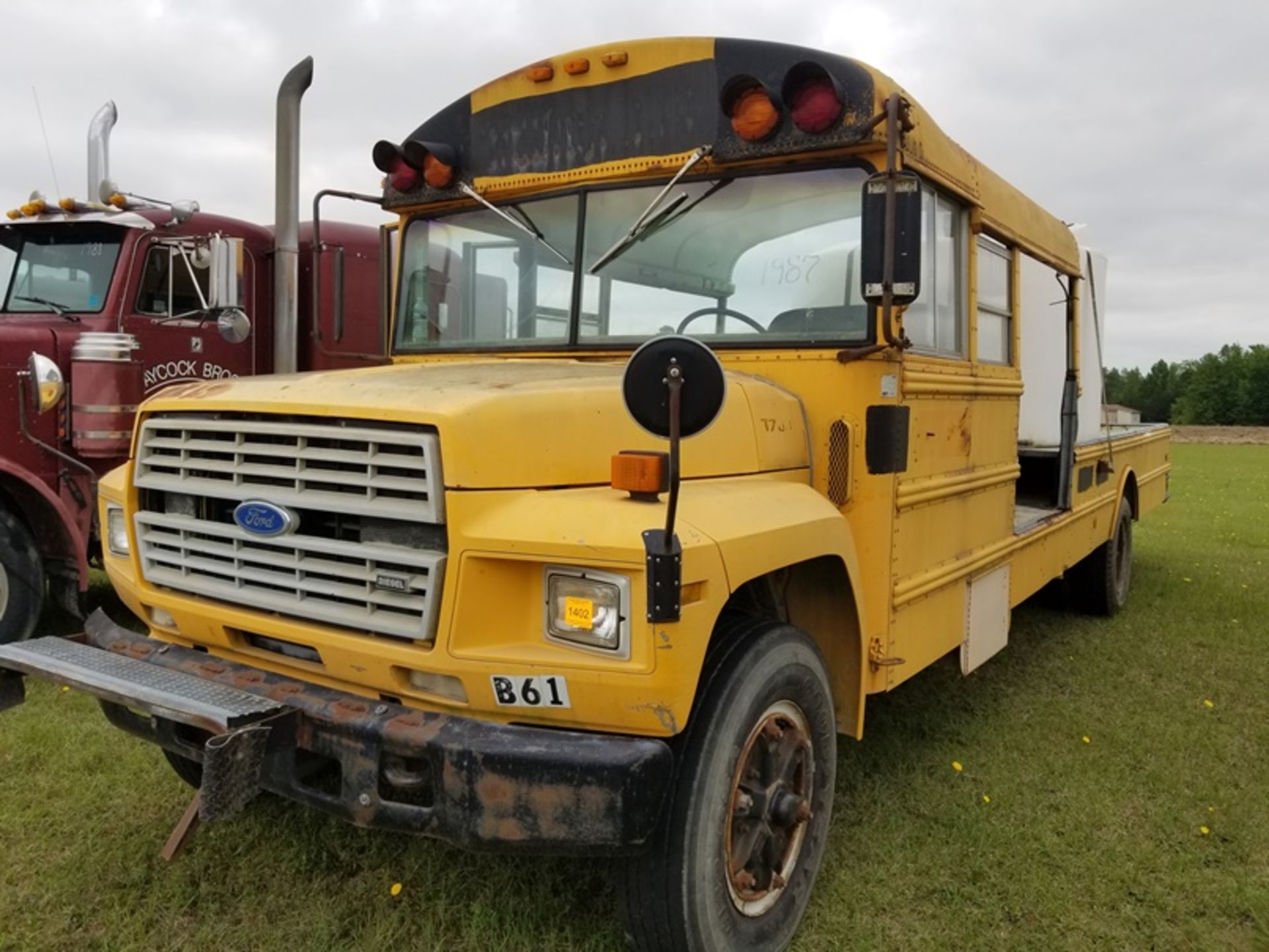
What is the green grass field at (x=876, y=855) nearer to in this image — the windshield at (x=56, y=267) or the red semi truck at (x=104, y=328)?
the red semi truck at (x=104, y=328)

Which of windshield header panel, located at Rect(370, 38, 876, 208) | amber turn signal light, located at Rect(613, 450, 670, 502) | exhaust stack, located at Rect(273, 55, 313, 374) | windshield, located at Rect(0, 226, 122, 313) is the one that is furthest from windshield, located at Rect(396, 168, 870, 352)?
windshield, located at Rect(0, 226, 122, 313)

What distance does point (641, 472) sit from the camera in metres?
2.18

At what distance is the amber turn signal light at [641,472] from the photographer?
7.13 ft

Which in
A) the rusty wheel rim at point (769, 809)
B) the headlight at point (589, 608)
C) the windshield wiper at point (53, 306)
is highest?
the windshield wiper at point (53, 306)

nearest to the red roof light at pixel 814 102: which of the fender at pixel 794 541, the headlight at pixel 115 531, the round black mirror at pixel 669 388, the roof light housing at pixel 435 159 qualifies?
the fender at pixel 794 541

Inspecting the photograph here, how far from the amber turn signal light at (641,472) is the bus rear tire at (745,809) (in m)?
0.53

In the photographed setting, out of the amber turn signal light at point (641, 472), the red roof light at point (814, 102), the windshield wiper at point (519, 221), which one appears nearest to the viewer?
the amber turn signal light at point (641, 472)

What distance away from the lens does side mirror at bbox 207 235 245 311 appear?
185 inches

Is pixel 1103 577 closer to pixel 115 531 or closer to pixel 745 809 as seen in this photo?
pixel 745 809

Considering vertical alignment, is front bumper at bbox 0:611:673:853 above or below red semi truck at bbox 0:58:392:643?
below

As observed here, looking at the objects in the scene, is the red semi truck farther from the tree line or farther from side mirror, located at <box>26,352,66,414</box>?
the tree line

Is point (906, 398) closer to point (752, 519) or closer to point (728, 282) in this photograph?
point (728, 282)

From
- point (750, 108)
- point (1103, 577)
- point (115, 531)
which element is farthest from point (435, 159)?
point (1103, 577)

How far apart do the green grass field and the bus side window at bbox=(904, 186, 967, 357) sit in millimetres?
1386
